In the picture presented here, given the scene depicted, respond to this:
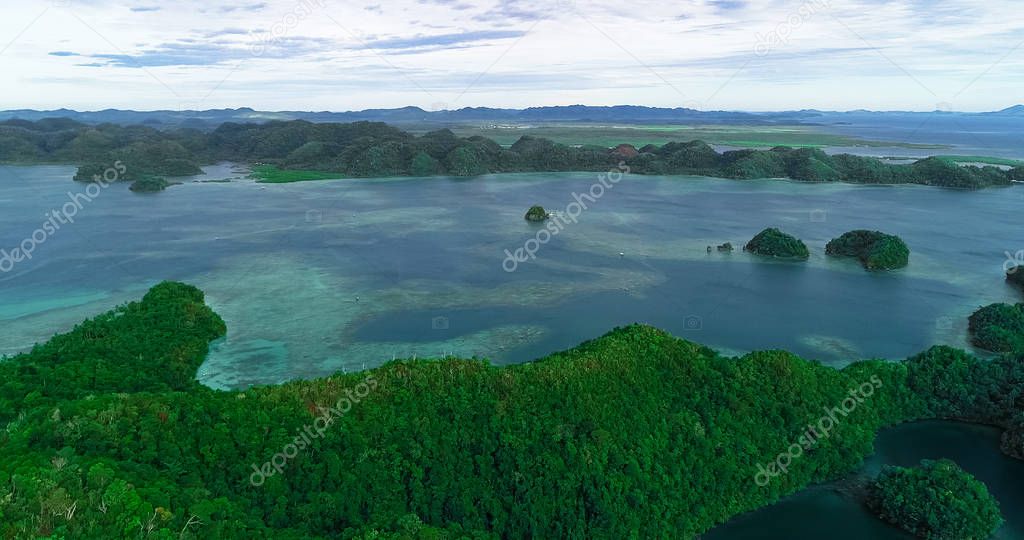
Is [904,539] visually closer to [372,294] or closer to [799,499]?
[799,499]

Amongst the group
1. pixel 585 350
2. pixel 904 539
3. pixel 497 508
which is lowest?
pixel 904 539

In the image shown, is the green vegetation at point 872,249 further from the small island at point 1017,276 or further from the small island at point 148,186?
the small island at point 148,186

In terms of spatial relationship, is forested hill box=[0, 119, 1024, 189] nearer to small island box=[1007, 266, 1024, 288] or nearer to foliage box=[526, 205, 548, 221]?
foliage box=[526, 205, 548, 221]

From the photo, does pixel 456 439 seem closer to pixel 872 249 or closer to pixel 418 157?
pixel 872 249

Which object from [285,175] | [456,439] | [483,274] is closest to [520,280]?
[483,274]

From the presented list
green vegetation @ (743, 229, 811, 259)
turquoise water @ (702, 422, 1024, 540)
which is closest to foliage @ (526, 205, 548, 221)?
green vegetation @ (743, 229, 811, 259)

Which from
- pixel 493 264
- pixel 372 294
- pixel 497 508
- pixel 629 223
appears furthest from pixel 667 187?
pixel 497 508

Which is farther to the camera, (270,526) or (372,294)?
(372,294)
